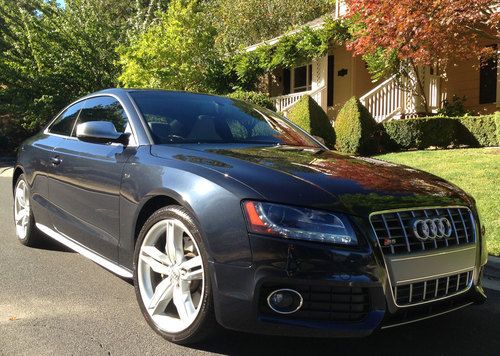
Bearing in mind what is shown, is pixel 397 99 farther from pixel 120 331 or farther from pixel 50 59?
pixel 120 331

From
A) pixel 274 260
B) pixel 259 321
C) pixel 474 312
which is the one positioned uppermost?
pixel 274 260

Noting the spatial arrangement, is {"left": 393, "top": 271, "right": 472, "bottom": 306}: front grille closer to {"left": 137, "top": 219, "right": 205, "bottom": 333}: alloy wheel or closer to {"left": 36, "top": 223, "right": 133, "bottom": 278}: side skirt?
{"left": 137, "top": 219, "right": 205, "bottom": 333}: alloy wheel

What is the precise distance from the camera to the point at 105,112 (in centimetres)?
440

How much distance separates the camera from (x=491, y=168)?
348 inches

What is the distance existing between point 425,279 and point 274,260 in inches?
33.4

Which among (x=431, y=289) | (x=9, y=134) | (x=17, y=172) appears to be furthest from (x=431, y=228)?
(x=9, y=134)

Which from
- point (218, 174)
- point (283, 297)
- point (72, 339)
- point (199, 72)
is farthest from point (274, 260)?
point (199, 72)

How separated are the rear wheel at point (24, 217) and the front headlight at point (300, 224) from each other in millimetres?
3461

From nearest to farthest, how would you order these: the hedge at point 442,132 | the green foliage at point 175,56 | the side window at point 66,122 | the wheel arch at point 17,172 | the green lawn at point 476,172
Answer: the side window at point 66,122
the wheel arch at point 17,172
the green lawn at point 476,172
the hedge at point 442,132
the green foliage at point 175,56

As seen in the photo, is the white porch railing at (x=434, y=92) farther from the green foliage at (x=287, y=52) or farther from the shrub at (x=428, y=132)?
the shrub at (x=428, y=132)

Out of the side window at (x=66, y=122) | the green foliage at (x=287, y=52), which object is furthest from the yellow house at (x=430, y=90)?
the side window at (x=66, y=122)

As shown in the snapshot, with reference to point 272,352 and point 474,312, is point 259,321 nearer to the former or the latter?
point 272,352

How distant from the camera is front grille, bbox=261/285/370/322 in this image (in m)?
2.57

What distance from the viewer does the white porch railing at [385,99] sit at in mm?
15773
